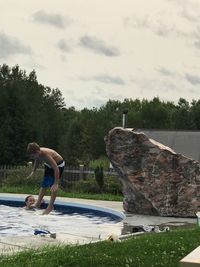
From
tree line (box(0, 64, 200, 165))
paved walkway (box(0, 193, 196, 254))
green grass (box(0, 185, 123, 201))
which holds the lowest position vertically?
paved walkway (box(0, 193, 196, 254))

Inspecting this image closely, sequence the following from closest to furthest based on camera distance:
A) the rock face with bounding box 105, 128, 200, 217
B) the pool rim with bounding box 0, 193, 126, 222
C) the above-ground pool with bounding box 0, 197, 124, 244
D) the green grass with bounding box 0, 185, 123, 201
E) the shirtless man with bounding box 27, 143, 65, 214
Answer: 1. the above-ground pool with bounding box 0, 197, 124, 244
2. the shirtless man with bounding box 27, 143, 65, 214
3. the rock face with bounding box 105, 128, 200, 217
4. the pool rim with bounding box 0, 193, 126, 222
5. the green grass with bounding box 0, 185, 123, 201

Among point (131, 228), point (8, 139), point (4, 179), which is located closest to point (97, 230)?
point (131, 228)

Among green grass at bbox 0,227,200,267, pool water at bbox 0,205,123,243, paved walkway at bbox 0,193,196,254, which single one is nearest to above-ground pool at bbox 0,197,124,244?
pool water at bbox 0,205,123,243

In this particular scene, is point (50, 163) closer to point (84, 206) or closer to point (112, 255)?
point (84, 206)

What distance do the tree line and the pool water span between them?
23628 mm

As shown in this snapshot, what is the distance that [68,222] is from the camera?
39.5 ft

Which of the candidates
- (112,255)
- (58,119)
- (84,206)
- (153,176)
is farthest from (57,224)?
(58,119)

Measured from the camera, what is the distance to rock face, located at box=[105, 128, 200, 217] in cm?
1268

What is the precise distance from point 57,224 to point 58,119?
4853cm

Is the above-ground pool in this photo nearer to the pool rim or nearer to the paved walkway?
the pool rim

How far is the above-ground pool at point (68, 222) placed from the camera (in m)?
9.76

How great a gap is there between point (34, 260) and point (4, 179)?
62.2 feet

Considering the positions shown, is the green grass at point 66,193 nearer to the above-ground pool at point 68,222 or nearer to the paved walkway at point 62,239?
the above-ground pool at point 68,222

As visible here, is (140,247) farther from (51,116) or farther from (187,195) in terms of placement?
(51,116)
